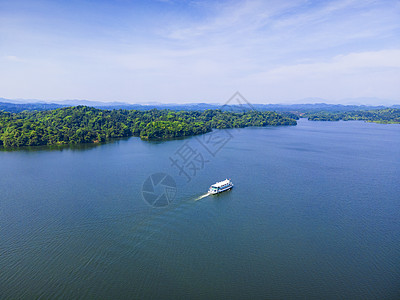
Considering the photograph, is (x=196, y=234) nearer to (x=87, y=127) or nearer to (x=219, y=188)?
(x=219, y=188)

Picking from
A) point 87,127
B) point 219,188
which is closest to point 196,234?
point 219,188

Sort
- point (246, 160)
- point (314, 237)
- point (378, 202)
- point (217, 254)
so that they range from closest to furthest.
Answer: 1. point (217, 254)
2. point (314, 237)
3. point (378, 202)
4. point (246, 160)

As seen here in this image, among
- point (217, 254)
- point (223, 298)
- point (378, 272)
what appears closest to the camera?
point (223, 298)

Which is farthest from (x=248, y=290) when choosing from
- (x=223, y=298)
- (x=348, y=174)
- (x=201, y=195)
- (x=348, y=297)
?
(x=348, y=174)

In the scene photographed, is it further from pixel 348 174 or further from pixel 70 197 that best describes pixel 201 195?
pixel 348 174

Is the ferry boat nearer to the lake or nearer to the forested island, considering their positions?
the lake
